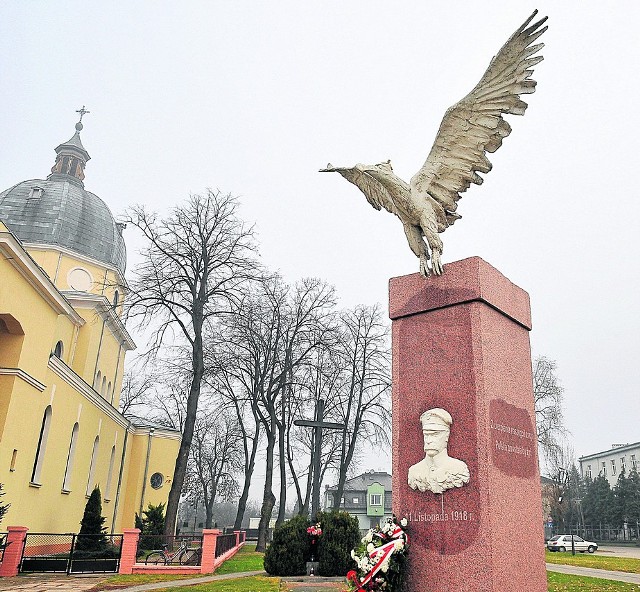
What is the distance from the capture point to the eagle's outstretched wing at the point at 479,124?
261 inches

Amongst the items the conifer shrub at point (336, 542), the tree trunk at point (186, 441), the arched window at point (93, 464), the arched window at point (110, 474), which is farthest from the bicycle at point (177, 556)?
the arched window at point (110, 474)

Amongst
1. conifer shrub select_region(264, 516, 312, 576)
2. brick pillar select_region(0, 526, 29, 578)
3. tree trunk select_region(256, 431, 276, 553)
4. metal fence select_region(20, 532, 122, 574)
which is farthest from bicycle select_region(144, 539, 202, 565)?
tree trunk select_region(256, 431, 276, 553)

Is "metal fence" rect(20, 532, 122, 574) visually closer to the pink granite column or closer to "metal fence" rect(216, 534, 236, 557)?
"metal fence" rect(216, 534, 236, 557)

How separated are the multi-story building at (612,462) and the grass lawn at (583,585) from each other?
46.5 metres

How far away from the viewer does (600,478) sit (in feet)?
183

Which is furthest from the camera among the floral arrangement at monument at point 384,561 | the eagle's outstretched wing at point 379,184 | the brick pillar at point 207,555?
the brick pillar at point 207,555

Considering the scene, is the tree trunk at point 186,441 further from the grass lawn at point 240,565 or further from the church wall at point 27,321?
the church wall at point 27,321

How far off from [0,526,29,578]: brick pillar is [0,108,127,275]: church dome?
16.6 metres

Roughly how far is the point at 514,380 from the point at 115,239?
93.1ft

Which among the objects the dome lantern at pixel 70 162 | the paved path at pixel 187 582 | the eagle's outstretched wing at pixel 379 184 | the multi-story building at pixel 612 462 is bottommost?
the paved path at pixel 187 582

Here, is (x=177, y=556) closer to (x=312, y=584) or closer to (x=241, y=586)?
(x=241, y=586)

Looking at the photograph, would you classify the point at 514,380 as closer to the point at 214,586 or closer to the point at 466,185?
the point at 466,185

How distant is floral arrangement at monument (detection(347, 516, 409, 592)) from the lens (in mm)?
5914

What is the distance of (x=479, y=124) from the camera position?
687cm
